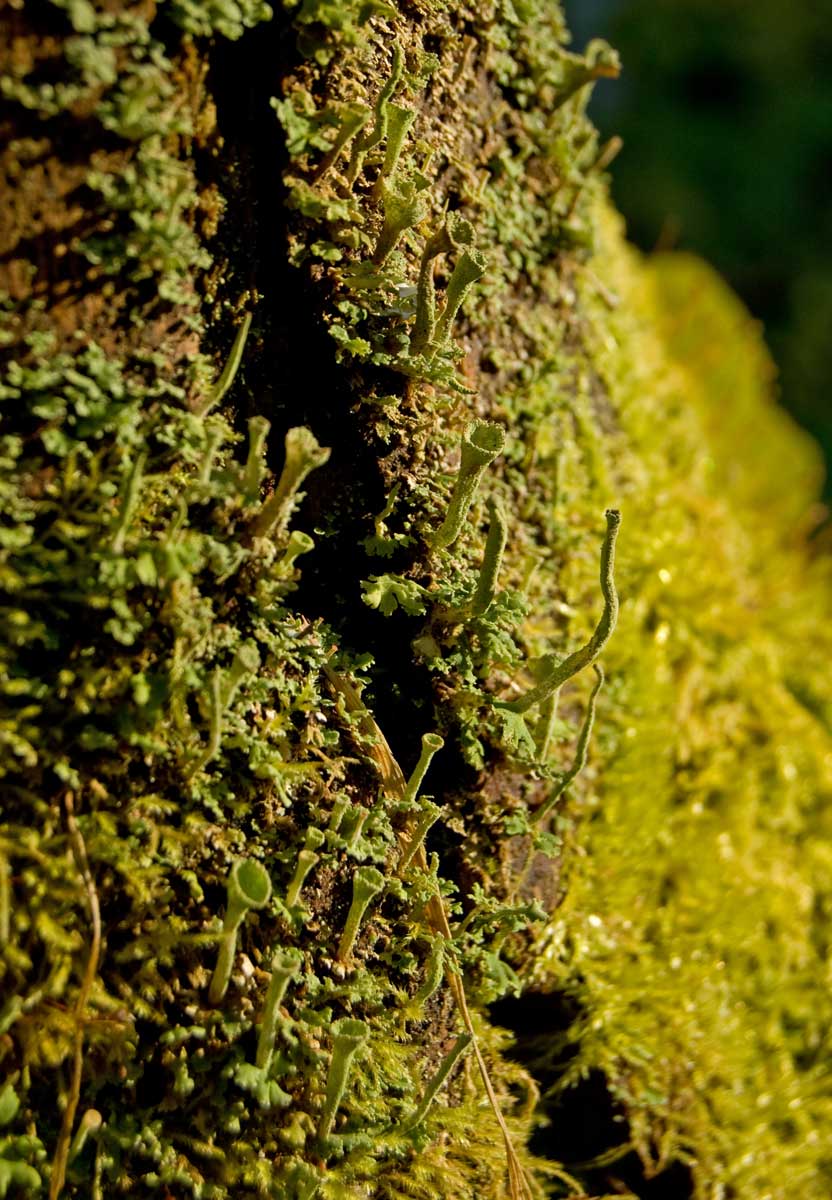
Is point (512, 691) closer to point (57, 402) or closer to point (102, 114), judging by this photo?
point (57, 402)

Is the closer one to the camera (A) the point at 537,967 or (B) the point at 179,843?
(B) the point at 179,843

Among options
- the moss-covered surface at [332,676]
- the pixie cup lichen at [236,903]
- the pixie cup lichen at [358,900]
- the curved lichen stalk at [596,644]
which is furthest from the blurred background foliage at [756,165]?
the pixie cup lichen at [236,903]

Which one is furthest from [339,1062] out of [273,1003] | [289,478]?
[289,478]

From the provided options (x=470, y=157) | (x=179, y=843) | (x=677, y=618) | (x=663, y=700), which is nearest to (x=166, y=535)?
(x=179, y=843)

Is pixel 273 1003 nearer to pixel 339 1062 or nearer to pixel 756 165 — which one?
pixel 339 1062

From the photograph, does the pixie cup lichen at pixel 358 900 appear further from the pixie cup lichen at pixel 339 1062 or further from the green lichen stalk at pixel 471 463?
the green lichen stalk at pixel 471 463

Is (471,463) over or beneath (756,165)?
beneath

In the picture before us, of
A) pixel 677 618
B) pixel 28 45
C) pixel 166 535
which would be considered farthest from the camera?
pixel 677 618
